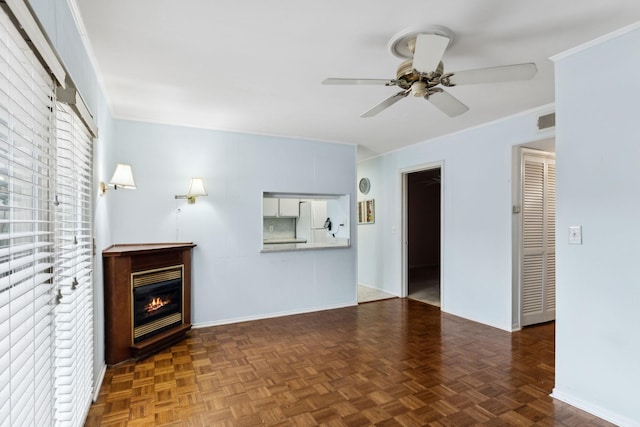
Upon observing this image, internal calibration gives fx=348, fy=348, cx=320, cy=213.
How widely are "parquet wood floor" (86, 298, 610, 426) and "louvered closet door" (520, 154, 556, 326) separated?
29 cm

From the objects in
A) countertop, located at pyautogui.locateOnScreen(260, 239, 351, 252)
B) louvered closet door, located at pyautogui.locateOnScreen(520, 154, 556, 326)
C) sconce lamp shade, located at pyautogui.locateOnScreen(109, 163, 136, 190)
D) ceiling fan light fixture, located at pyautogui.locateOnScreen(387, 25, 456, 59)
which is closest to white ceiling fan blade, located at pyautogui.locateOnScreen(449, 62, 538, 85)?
ceiling fan light fixture, located at pyautogui.locateOnScreen(387, 25, 456, 59)

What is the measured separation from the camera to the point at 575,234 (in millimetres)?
2252

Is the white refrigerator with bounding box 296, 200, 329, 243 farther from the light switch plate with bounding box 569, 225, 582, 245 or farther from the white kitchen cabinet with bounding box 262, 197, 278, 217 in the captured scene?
the light switch plate with bounding box 569, 225, 582, 245

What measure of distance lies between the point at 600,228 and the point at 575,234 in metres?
0.14

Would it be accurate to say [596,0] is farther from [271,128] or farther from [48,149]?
[271,128]

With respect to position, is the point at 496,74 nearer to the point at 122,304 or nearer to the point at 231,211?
the point at 231,211

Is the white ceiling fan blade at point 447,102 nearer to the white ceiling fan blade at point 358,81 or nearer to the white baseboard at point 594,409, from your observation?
the white ceiling fan blade at point 358,81

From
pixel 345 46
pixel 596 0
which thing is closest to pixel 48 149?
pixel 345 46

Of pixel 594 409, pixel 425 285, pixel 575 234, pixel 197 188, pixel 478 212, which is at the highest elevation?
pixel 197 188

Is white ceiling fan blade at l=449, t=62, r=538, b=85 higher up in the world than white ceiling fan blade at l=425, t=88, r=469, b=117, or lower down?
higher up

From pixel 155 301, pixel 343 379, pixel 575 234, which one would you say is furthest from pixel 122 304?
pixel 575 234

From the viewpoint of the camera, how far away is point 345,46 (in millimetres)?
2186

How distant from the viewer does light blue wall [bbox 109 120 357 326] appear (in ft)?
12.3

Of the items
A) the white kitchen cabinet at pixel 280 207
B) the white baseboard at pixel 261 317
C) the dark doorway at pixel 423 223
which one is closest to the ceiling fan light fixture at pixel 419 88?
the white kitchen cabinet at pixel 280 207
